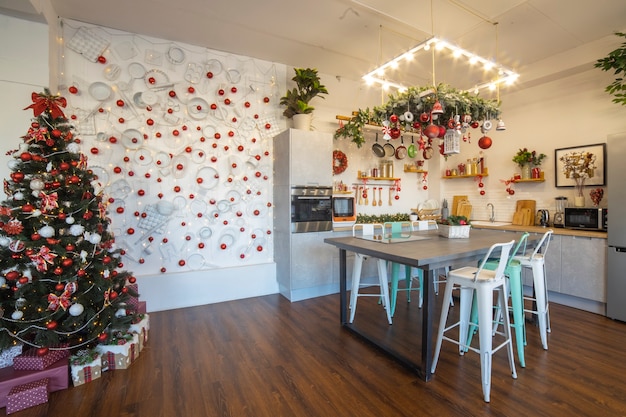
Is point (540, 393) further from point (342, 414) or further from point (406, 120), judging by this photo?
point (406, 120)

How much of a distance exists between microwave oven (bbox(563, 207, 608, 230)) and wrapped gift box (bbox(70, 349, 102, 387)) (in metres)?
4.95

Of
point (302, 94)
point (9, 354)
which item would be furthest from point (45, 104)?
point (302, 94)

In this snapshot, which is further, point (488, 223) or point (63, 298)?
point (488, 223)

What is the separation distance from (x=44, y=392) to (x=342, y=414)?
73.6 inches

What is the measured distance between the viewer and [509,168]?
4.55m

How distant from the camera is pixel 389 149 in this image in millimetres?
5121

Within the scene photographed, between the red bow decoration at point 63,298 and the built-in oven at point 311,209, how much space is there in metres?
2.17

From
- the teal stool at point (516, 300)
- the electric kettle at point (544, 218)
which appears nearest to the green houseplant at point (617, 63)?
the electric kettle at point (544, 218)

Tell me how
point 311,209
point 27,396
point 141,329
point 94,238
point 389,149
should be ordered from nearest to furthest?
point 27,396
point 94,238
point 141,329
point 311,209
point 389,149

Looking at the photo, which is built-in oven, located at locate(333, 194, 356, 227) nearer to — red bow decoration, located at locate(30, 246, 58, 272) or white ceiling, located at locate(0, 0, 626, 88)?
white ceiling, located at locate(0, 0, 626, 88)

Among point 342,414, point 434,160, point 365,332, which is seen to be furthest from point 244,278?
point 434,160

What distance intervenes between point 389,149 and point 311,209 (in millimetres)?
2088

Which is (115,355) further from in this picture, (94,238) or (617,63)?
(617,63)

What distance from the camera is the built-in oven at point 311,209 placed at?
3.73m
